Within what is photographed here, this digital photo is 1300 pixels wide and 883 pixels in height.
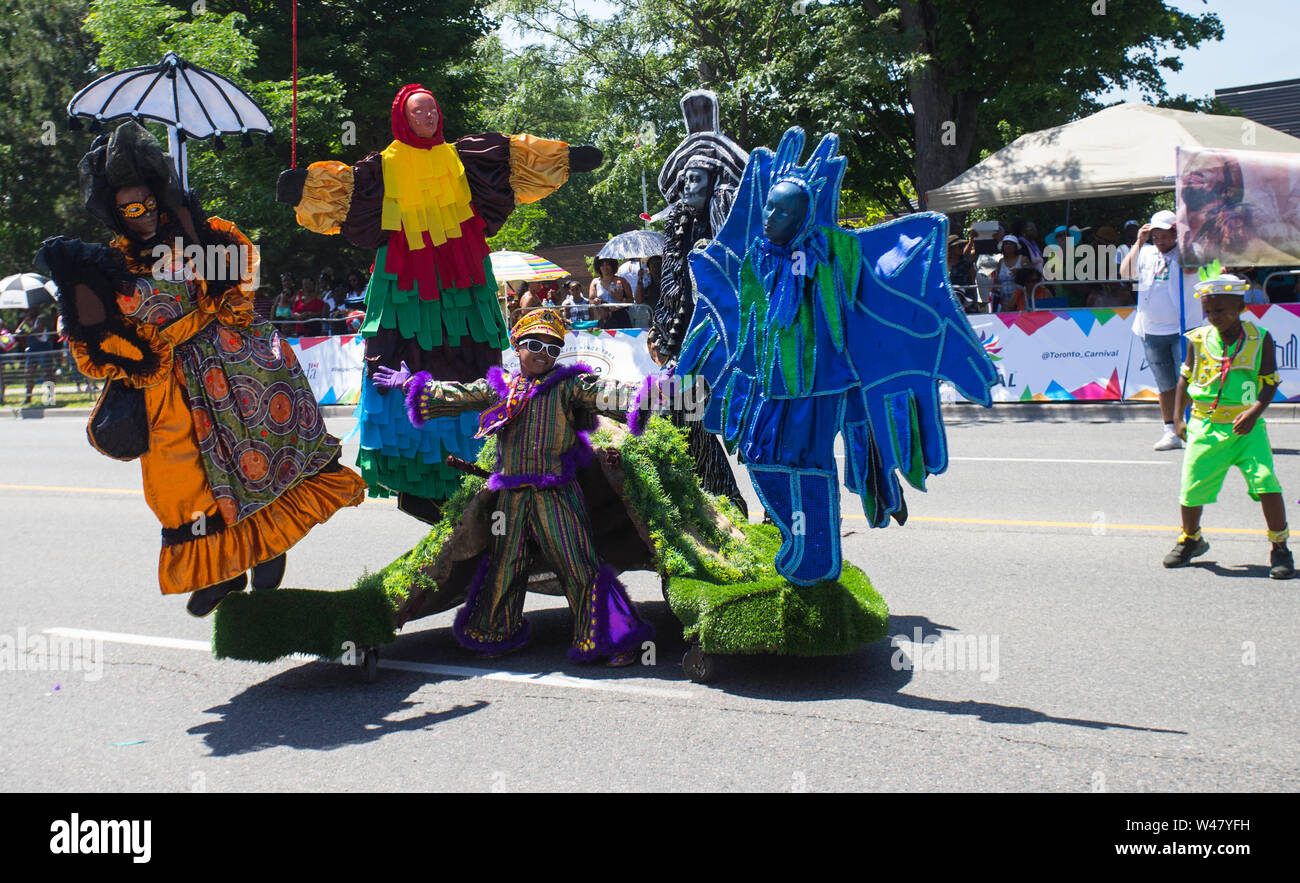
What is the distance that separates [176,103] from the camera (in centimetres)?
570

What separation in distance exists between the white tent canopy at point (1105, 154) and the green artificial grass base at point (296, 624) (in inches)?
488

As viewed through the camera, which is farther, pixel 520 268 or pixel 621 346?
pixel 520 268

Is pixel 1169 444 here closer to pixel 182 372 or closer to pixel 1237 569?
pixel 1237 569

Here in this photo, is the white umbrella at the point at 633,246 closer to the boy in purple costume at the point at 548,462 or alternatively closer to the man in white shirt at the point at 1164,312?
the man in white shirt at the point at 1164,312

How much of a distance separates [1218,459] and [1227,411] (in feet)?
0.84

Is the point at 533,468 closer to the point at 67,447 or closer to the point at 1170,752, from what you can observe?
the point at 1170,752

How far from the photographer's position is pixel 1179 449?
9.87m

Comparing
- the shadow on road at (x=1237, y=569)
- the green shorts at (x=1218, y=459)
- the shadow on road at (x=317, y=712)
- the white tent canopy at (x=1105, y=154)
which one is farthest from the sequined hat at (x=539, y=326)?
the white tent canopy at (x=1105, y=154)

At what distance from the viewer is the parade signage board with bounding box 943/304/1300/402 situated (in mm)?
12102

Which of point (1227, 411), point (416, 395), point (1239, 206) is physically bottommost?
point (1227, 411)

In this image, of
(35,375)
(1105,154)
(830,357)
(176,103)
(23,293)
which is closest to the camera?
(830,357)

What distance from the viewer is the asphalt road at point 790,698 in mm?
3878

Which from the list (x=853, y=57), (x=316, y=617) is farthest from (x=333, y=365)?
(x=316, y=617)

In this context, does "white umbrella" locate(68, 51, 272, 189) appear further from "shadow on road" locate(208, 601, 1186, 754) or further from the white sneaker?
the white sneaker
